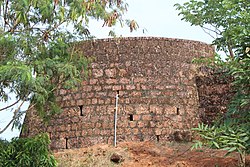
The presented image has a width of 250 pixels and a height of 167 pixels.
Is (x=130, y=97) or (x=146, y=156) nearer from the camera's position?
(x=146, y=156)

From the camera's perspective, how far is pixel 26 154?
9141mm

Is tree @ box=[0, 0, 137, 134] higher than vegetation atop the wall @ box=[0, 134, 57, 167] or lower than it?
higher

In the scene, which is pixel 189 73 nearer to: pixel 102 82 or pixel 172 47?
pixel 172 47

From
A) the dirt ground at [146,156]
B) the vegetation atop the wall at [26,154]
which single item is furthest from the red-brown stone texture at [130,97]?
the vegetation atop the wall at [26,154]

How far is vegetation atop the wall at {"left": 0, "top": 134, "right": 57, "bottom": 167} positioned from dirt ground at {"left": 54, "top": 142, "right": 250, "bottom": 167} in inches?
30.9

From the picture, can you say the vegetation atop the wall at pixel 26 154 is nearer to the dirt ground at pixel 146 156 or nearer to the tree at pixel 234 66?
the dirt ground at pixel 146 156

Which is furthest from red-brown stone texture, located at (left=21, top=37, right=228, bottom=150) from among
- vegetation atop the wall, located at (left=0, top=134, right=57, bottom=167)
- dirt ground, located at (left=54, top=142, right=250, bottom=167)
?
vegetation atop the wall, located at (left=0, top=134, right=57, bottom=167)

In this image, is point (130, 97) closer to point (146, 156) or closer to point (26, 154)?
point (146, 156)

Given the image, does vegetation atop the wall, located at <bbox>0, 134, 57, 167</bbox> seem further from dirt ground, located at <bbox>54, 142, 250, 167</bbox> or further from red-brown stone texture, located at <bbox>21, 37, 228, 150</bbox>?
red-brown stone texture, located at <bbox>21, 37, 228, 150</bbox>

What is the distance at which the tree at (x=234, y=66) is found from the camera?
811 cm

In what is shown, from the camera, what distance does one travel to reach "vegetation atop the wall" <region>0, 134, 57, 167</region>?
8992 mm

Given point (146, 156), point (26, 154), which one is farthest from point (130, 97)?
point (26, 154)

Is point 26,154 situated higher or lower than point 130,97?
lower

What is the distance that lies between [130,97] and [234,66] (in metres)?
2.90
